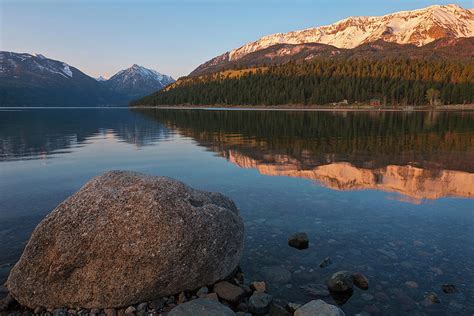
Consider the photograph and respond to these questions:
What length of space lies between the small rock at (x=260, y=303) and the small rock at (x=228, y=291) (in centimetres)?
44

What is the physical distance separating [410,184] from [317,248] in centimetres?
1241

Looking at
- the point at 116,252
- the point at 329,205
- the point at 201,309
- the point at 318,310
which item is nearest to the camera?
the point at 318,310

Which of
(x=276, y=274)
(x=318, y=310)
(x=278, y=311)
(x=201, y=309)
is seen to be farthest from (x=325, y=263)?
(x=201, y=309)

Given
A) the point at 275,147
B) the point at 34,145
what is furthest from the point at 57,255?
the point at 34,145

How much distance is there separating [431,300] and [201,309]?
263 inches

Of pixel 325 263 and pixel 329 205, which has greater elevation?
pixel 329 205

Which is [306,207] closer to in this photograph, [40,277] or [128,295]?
[128,295]

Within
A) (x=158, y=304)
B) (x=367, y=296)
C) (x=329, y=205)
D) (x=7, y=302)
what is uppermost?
(x=329, y=205)

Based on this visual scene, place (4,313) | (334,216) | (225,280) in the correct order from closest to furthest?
(4,313) → (225,280) → (334,216)

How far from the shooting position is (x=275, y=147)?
38.9 metres

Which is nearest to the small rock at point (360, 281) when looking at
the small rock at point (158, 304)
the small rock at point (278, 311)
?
the small rock at point (278, 311)

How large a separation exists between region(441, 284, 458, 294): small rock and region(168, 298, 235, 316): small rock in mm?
6654

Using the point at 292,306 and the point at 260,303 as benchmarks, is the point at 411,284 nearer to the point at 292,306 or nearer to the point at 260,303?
the point at 292,306

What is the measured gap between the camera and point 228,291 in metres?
10.1
